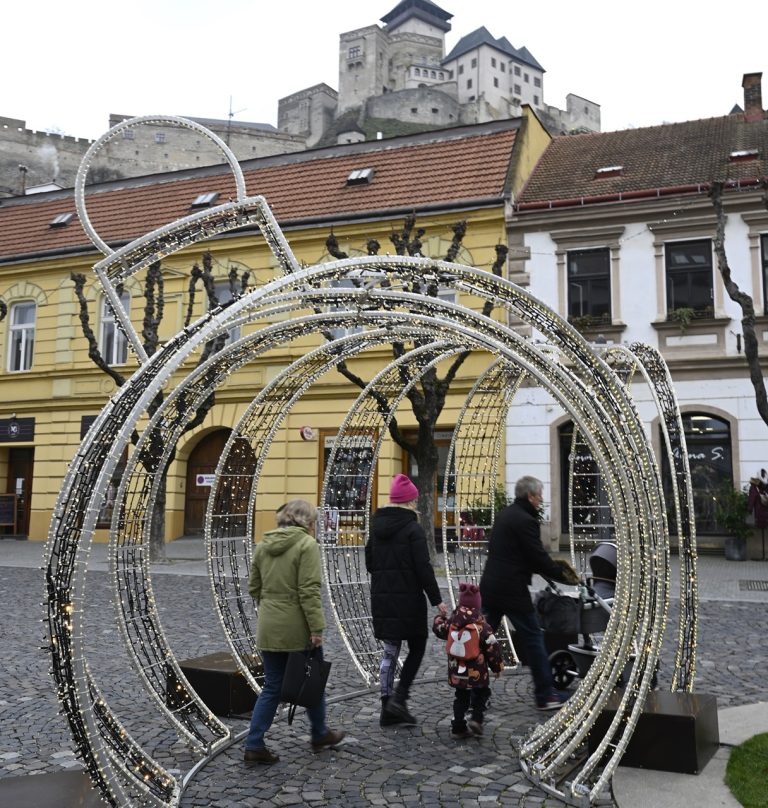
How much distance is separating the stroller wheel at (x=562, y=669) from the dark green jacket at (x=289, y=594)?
267 centimetres

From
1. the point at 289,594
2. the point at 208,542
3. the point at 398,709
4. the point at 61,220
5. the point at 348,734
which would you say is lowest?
the point at 348,734

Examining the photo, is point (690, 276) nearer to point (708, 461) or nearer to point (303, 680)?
point (708, 461)

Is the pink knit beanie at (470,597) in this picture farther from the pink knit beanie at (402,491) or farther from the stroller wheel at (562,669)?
the stroller wheel at (562,669)

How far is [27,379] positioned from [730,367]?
721 inches

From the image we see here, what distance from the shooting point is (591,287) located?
19531mm

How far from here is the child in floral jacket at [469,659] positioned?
566cm

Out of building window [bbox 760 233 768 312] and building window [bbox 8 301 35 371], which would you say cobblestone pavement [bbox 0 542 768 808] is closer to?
building window [bbox 760 233 768 312]

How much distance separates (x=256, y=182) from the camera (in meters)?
24.4

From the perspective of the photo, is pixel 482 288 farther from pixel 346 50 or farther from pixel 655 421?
pixel 346 50

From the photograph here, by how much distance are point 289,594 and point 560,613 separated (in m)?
2.54

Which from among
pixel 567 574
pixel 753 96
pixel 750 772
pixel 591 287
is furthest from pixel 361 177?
pixel 750 772

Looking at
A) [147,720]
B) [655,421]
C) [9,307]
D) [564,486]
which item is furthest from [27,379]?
[147,720]

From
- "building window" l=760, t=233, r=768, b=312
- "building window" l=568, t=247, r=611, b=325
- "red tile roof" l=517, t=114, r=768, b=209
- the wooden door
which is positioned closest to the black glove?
"building window" l=568, t=247, r=611, b=325

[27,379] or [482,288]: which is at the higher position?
[27,379]
